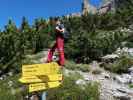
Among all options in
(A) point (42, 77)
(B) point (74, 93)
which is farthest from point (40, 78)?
(B) point (74, 93)

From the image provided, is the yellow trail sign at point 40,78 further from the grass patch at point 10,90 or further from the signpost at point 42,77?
the grass patch at point 10,90

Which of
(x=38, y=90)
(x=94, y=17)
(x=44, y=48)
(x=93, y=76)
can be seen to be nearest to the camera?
(x=38, y=90)

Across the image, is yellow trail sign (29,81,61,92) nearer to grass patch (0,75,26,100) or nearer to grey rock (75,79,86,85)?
grass patch (0,75,26,100)

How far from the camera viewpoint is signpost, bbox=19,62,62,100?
703cm

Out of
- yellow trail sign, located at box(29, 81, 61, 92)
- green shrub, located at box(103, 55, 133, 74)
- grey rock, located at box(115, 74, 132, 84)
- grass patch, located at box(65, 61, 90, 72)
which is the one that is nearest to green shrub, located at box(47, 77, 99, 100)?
grey rock, located at box(115, 74, 132, 84)

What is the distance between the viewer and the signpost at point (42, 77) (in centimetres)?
703

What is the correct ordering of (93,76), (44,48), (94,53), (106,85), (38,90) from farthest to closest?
1. (44,48)
2. (94,53)
3. (93,76)
4. (106,85)
5. (38,90)

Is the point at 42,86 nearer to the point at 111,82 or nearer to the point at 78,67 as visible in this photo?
the point at 111,82

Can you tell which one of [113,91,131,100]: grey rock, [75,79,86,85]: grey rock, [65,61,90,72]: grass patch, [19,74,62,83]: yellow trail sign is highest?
[65,61,90,72]: grass patch

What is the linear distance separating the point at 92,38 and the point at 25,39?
2.98 m

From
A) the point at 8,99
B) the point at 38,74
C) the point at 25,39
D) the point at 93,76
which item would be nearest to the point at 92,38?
the point at 25,39

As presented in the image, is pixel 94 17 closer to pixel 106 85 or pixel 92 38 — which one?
pixel 92 38

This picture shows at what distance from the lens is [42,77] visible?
711cm

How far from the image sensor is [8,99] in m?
12.4
